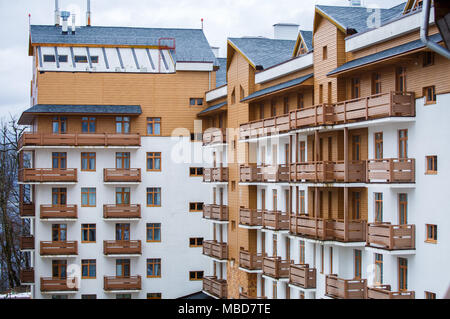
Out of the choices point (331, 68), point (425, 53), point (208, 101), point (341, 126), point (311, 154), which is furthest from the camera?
point (208, 101)

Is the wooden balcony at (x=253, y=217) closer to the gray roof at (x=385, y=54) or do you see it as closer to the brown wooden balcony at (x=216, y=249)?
the brown wooden balcony at (x=216, y=249)

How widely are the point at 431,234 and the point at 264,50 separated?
23.7 metres

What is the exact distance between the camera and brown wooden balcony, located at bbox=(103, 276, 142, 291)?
56312mm

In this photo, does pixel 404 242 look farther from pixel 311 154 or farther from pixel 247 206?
pixel 247 206

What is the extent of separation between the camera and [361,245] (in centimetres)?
3172

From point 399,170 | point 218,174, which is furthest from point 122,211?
point 399,170

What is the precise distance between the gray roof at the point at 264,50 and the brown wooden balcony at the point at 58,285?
2187 centimetres

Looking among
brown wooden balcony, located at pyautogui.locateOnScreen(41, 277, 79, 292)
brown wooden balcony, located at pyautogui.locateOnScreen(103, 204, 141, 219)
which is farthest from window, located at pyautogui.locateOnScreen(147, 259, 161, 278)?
brown wooden balcony, located at pyautogui.locateOnScreen(41, 277, 79, 292)

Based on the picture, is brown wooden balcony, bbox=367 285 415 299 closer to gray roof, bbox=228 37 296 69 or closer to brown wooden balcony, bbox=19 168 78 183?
gray roof, bbox=228 37 296 69

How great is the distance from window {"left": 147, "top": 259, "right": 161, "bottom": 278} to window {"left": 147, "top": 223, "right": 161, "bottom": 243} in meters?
1.54

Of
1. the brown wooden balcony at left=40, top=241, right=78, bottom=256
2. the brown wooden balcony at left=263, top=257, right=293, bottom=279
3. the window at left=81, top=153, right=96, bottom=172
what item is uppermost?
the window at left=81, top=153, right=96, bottom=172

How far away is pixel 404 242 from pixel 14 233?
62665mm

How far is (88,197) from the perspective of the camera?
57.6 meters
